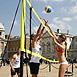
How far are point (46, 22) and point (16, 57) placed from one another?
1.89 meters

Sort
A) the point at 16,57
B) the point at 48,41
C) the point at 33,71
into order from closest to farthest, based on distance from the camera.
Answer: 1. the point at 33,71
2. the point at 16,57
3. the point at 48,41

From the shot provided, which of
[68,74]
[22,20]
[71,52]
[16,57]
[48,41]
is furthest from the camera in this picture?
[48,41]

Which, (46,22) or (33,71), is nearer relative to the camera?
(33,71)

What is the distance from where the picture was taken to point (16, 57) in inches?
252

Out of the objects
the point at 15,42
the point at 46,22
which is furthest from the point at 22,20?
the point at 15,42

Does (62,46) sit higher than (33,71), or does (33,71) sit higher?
(62,46)

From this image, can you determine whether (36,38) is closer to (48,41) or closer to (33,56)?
(33,56)

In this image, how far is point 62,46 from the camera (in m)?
4.78

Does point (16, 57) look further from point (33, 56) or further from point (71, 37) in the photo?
point (71, 37)

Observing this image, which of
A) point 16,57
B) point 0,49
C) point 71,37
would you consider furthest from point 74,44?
point 16,57

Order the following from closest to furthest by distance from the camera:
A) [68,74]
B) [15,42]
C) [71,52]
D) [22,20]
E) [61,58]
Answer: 1. [22,20]
2. [61,58]
3. [68,74]
4. [71,52]
5. [15,42]

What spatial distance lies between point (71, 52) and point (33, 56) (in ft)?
178

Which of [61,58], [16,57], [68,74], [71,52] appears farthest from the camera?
[71,52]

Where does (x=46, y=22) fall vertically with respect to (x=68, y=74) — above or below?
above
